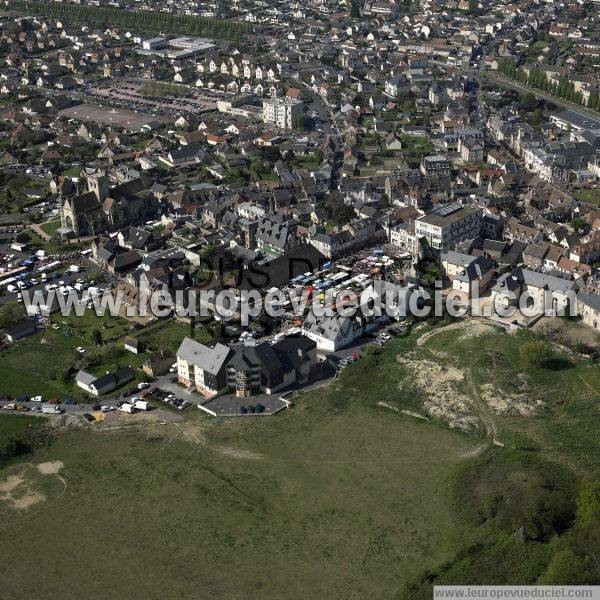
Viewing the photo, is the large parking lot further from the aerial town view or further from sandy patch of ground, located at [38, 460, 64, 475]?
Answer: sandy patch of ground, located at [38, 460, 64, 475]

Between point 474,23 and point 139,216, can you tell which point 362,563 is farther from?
point 474,23

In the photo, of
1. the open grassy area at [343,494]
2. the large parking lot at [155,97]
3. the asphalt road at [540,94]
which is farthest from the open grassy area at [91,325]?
the asphalt road at [540,94]

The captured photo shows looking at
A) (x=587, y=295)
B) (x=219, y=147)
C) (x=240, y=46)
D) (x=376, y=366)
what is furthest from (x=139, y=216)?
(x=240, y=46)

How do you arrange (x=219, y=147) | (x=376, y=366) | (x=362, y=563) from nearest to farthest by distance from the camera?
(x=362, y=563)
(x=376, y=366)
(x=219, y=147)

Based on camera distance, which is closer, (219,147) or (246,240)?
(246,240)

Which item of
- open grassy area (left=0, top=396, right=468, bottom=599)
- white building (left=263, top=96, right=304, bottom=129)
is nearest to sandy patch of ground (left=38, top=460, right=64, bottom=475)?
open grassy area (left=0, top=396, right=468, bottom=599)

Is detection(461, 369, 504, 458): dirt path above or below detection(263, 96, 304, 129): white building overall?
below
